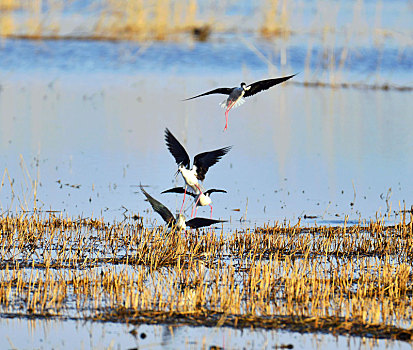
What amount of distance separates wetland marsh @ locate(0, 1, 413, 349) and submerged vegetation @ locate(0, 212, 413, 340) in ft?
0.06

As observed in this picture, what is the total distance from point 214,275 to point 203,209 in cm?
313

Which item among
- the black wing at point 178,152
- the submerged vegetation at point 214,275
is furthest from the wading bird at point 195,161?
the submerged vegetation at point 214,275

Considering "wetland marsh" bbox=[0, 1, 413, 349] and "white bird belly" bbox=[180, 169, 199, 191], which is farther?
"white bird belly" bbox=[180, 169, 199, 191]

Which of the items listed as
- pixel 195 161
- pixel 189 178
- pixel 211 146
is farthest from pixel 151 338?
pixel 211 146

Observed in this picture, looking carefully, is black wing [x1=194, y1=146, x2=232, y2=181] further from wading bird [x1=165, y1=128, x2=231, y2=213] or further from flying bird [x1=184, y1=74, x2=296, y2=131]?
flying bird [x1=184, y1=74, x2=296, y2=131]

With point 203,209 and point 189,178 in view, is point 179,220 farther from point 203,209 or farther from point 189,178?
point 203,209

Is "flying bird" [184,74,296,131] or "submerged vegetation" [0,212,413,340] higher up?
"flying bird" [184,74,296,131]

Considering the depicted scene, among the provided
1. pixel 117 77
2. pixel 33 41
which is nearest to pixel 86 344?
pixel 117 77

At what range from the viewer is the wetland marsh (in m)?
5.31

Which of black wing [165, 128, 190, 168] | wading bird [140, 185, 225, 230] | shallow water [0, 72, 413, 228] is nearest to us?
wading bird [140, 185, 225, 230]

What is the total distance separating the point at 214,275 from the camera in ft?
20.9

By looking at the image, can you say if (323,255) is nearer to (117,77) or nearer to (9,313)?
(9,313)

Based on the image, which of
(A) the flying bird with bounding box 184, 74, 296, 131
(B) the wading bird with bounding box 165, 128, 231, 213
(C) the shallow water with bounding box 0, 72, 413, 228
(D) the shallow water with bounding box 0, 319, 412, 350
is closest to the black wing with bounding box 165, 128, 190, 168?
(B) the wading bird with bounding box 165, 128, 231, 213

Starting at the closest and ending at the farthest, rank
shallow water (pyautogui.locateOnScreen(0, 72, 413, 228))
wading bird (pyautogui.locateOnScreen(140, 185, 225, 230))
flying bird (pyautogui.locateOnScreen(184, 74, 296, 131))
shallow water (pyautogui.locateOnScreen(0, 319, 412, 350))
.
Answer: shallow water (pyautogui.locateOnScreen(0, 319, 412, 350)) < wading bird (pyautogui.locateOnScreen(140, 185, 225, 230)) < flying bird (pyautogui.locateOnScreen(184, 74, 296, 131)) < shallow water (pyautogui.locateOnScreen(0, 72, 413, 228))
